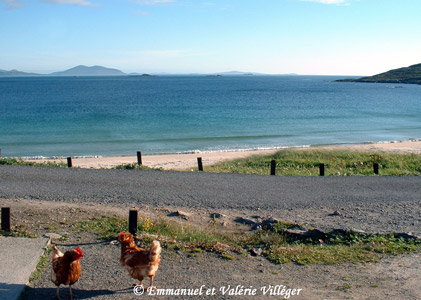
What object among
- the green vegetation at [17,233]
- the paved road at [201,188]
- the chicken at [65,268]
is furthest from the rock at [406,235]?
the green vegetation at [17,233]

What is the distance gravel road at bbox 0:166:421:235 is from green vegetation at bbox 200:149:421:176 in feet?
7.59

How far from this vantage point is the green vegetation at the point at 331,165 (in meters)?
17.1

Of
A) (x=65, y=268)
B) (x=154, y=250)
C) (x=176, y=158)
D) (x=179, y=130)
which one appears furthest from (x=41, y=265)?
(x=179, y=130)

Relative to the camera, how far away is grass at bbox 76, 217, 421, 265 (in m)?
7.92

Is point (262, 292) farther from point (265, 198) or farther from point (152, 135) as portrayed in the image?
point (152, 135)

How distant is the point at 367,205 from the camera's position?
37.8ft

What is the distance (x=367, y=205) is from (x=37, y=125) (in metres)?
38.2

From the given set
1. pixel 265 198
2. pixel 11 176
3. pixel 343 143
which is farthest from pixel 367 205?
pixel 343 143

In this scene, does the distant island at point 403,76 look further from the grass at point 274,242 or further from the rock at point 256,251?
the rock at point 256,251

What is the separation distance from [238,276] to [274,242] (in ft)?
5.97

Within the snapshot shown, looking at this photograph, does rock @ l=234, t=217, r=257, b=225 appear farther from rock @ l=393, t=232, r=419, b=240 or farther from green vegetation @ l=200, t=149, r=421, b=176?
green vegetation @ l=200, t=149, r=421, b=176

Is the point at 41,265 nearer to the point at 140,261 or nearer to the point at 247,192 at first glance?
the point at 140,261

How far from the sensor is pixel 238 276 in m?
7.01

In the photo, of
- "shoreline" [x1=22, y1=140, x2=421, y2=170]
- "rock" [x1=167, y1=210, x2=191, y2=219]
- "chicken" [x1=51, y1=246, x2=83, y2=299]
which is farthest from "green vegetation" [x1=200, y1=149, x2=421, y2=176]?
"chicken" [x1=51, y1=246, x2=83, y2=299]
